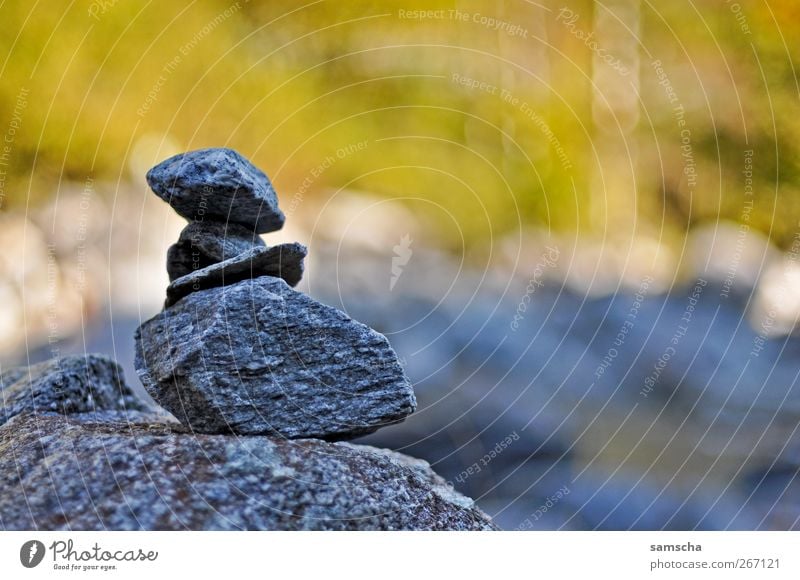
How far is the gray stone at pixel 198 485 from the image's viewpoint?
504 centimetres

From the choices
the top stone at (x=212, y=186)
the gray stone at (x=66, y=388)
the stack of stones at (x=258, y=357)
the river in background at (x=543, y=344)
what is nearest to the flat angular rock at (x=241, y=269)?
the stack of stones at (x=258, y=357)

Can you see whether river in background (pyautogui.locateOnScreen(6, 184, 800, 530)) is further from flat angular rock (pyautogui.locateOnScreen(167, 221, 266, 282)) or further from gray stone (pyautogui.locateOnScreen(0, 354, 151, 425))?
flat angular rock (pyautogui.locateOnScreen(167, 221, 266, 282))

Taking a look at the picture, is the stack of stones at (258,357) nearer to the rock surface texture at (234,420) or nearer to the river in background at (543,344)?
the rock surface texture at (234,420)

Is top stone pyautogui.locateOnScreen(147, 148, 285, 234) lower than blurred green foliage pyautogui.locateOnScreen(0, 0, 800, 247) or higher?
lower

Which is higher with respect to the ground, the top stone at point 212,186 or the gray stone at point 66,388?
the top stone at point 212,186

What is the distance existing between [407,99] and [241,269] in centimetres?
935

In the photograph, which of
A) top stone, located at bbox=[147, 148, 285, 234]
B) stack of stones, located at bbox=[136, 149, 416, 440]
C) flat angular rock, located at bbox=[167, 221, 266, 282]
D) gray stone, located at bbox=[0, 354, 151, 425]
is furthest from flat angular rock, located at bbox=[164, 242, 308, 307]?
gray stone, located at bbox=[0, 354, 151, 425]

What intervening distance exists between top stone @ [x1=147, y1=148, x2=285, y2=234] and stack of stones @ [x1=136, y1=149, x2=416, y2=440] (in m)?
0.01

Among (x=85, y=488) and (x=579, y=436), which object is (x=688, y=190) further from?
(x=85, y=488)

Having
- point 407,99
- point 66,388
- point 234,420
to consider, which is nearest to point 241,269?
point 234,420

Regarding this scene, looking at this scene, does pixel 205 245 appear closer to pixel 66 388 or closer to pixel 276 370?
pixel 276 370

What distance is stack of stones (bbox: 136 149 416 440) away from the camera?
582 centimetres

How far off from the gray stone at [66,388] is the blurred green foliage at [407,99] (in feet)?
19.2

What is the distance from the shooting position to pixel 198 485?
516cm
